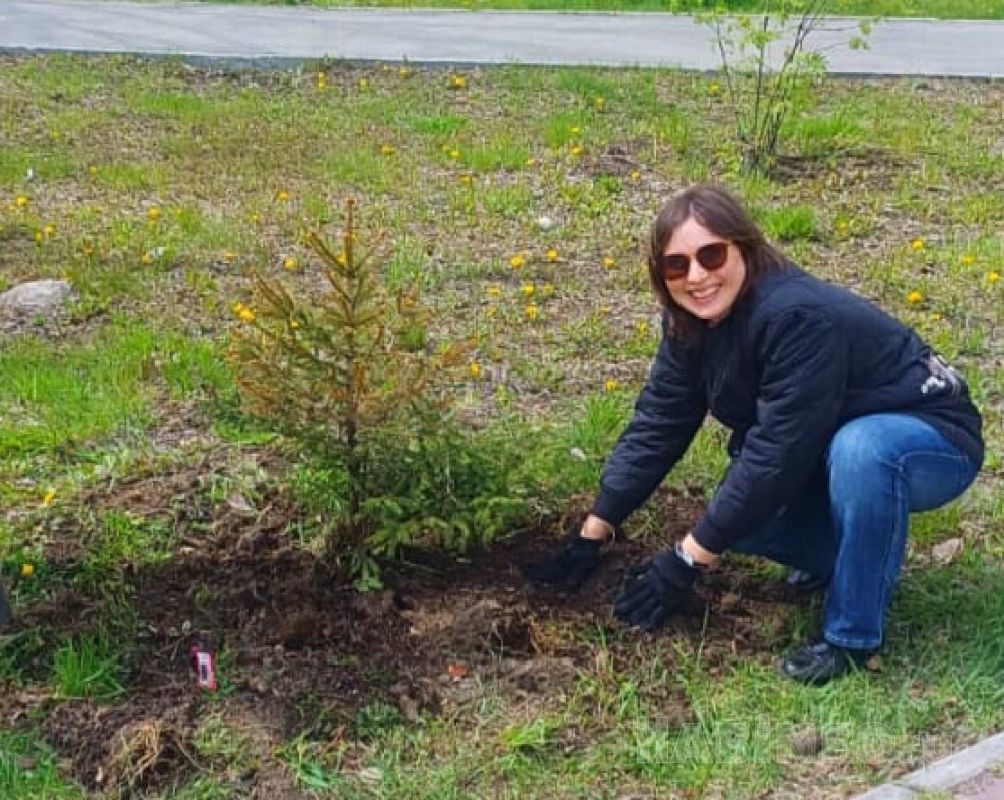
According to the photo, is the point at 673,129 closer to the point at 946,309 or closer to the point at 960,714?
the point at 946,309

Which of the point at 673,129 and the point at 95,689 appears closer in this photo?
the point at 95,689

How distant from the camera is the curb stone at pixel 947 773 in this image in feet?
9.43

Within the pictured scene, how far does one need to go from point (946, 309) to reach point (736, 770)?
3.10 meters

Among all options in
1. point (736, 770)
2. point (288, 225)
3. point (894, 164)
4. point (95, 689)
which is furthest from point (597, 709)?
point (894, 164)

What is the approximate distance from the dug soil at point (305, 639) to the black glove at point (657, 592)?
0.15 ft

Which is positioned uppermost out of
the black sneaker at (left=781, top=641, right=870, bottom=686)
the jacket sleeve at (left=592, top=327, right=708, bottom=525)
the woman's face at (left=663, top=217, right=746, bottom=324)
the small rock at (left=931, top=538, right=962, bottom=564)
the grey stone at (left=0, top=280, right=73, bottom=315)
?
the woman's face at (left=663, top=217, right=746, bottom=324)

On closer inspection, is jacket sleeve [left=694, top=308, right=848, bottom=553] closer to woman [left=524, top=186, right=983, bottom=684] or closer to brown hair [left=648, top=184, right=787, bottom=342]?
woman [left=524, top=186, right=983, bottom=684]

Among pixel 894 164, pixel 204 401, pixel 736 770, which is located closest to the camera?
pixel 736 770

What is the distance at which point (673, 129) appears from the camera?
7.95 m

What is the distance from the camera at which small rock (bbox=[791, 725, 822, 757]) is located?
311 centimetres

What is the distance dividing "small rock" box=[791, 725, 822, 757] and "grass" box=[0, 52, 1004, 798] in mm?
31

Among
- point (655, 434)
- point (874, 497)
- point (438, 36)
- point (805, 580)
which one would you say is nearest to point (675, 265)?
point (655, 434)

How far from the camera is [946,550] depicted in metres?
3.92

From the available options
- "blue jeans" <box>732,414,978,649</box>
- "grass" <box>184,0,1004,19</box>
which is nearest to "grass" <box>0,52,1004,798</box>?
"blue jeans" <box>732,414,978,649</box>
